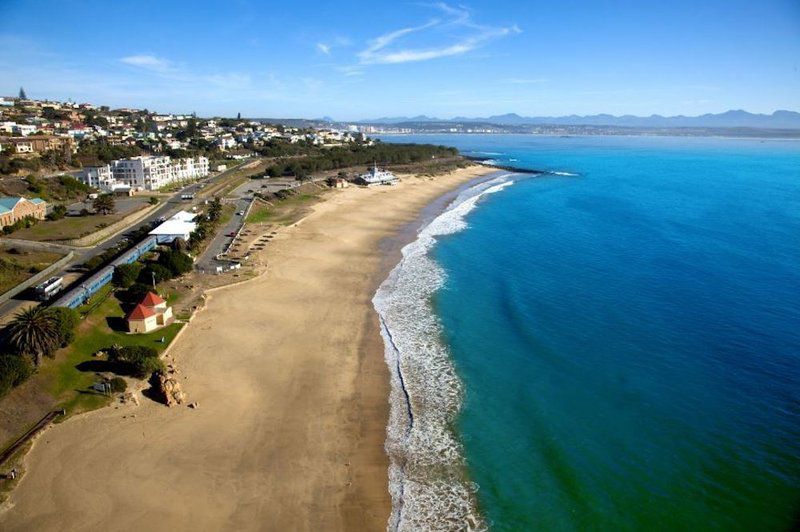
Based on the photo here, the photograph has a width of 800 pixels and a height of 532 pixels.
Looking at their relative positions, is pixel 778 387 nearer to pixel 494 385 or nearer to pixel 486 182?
pixel 494 385

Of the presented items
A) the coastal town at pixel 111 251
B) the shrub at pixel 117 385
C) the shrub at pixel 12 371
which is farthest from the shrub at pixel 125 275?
the shrub at pixel 117 385

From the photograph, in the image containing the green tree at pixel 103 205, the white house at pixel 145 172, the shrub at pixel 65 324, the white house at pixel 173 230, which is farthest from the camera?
the white house at pixel 145 172

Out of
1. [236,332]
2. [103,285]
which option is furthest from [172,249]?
[236,332]

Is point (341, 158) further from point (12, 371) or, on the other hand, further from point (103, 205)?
point (12, 371)

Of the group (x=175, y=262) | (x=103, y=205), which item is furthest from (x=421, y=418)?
(x=103, y=205)

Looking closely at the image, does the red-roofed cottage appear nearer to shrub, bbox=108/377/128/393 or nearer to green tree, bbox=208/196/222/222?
shrub, bbox=108/377/128/393

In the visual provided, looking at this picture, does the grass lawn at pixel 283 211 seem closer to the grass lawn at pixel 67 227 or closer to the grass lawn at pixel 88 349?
the grass lawn at pixel 67 227
